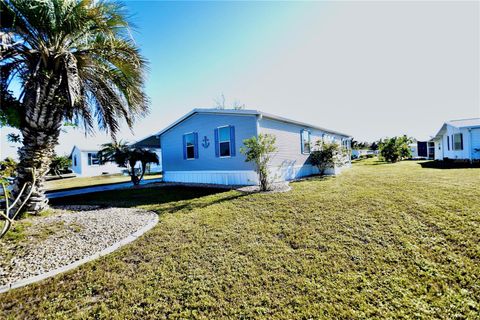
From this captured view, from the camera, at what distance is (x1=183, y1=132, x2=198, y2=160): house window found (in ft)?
41.0

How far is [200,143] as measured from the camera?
12.1m

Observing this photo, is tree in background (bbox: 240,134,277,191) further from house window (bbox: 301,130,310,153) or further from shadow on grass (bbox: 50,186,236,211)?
house window (bbox: 301,130,310,153)

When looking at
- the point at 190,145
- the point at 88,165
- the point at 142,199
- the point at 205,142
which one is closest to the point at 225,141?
the point at 205,142

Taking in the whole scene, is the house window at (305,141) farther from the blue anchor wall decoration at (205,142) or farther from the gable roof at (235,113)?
the blue anchor wall decoration at (205,142)

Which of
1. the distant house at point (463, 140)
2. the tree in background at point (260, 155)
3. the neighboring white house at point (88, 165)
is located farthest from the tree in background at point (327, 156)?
the neighboring white house at point (88, 165)

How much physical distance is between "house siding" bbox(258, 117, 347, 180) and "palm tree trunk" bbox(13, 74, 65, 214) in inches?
289

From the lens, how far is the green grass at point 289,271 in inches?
99.0

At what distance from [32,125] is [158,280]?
18.1ft

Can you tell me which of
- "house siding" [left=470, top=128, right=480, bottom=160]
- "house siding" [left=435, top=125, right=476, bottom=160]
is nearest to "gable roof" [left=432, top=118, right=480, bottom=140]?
"house siding" [left=435, top=125, right=476, bottom=160]

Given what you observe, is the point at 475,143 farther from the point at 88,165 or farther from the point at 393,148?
the point at 88,165

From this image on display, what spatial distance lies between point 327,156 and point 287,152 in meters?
2.57

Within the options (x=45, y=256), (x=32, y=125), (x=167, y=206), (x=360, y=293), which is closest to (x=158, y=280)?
(x=45, y=256)

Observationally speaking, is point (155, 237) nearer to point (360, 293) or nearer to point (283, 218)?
point (283, 218)

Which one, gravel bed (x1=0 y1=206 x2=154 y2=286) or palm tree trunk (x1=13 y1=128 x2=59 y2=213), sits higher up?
palm tree trunk (x1=13 y1=128 x2=59 y2=213)
